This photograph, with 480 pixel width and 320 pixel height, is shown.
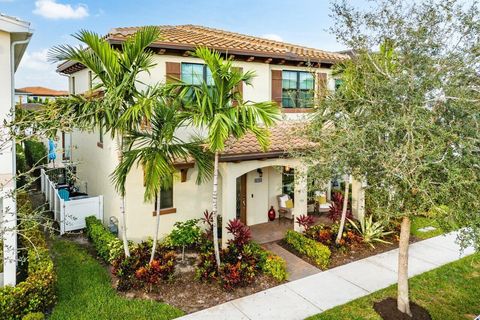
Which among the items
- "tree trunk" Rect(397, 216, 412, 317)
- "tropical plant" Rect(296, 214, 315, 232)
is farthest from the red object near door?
"tree trunk" Rect(397, 216, 412, 317)

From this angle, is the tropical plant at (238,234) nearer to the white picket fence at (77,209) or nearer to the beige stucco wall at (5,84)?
the white picket fence at (77,209)

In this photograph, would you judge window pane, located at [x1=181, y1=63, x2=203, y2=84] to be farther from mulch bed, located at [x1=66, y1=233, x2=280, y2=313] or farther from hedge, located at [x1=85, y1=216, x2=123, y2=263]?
mulch bed, located at [x1=66, y1=233, x2=280, y2=313]

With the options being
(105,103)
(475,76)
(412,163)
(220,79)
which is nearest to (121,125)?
(105,103)

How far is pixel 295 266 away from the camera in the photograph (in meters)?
12.2

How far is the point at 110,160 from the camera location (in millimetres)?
14070

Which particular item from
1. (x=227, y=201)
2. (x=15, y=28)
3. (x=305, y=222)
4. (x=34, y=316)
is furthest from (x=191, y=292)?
(x=15, y=28)

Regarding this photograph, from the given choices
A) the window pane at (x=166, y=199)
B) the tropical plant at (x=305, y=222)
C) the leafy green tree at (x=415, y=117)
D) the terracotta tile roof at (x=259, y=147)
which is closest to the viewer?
the leafy green tree at (x=415, y=117)

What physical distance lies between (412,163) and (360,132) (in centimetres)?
126

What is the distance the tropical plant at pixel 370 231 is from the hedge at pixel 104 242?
30.3ft

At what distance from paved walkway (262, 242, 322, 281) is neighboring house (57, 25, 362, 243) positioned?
195cm

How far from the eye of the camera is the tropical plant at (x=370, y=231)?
14.1 metres

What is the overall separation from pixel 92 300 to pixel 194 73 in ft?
28.6

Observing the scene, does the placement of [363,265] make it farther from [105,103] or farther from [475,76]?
[105,103]

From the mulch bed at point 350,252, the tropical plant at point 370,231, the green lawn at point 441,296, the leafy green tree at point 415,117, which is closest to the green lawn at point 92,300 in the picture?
the green lawn at point 441,296
